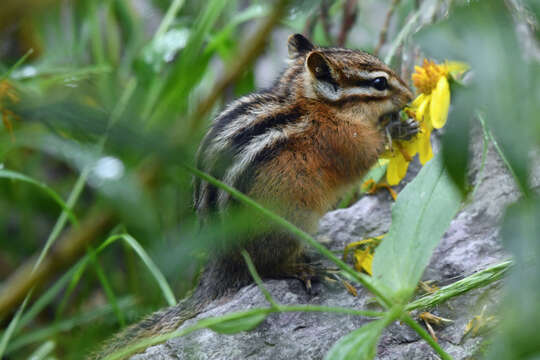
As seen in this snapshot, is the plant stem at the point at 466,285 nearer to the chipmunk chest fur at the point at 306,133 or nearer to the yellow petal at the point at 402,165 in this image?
the chipmunk chest fur at the point at 306,133

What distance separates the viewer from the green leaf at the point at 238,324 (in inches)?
47.4

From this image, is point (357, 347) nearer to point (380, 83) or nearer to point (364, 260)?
point (364, 260)

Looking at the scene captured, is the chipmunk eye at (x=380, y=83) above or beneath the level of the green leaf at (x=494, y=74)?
beneath

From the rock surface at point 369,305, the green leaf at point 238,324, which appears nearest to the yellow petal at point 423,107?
the rock surface at point 369,305

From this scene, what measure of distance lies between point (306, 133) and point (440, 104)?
1.93ft

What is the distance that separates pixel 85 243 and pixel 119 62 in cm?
327

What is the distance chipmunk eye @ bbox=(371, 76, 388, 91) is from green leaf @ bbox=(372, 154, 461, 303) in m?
0.88

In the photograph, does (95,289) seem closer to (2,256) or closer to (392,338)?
(2,256)

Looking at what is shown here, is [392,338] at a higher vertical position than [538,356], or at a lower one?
lower

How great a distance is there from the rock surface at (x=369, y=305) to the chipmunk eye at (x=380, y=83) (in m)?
0.45

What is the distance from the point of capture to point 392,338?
71.3 inches

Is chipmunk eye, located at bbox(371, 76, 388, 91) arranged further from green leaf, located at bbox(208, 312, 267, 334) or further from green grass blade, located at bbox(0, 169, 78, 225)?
green leaf, located at bbox(208, 312, 267, 334)

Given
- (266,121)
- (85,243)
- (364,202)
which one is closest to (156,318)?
(266,121)

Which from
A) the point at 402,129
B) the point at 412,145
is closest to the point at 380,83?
the point at 402,129
